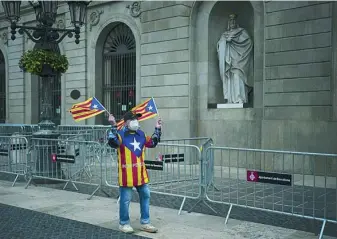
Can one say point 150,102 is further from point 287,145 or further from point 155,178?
point 287,145

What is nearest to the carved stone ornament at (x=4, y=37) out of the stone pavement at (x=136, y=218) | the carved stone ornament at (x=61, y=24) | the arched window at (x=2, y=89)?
the arched window at (x=2, y=89)

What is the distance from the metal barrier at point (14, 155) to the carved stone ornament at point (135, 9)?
7.29m

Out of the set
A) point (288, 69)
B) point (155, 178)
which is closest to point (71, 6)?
point (155, 178)

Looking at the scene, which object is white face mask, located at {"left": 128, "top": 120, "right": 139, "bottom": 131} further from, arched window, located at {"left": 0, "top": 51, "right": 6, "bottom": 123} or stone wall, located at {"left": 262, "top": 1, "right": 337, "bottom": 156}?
arched window, located at {"left": 0, "top": 51, "right": 6, "bottom": 123}

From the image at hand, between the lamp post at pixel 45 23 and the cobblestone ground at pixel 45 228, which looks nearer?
the cobblestone ground at pixel 45 228

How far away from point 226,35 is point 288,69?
9.53 feet

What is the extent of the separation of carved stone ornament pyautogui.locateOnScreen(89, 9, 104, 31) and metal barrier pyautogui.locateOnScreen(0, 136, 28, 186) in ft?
27.0

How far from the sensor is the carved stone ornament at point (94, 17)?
60.8ft

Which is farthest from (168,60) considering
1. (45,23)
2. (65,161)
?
(65,161)

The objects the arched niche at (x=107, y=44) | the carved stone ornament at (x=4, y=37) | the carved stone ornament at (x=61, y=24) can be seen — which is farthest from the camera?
the carved stone ornament at (x=4, y=37)

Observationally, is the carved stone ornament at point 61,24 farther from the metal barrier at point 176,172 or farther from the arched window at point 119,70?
the metal barrier at point 176,172

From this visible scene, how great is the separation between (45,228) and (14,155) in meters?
5.14

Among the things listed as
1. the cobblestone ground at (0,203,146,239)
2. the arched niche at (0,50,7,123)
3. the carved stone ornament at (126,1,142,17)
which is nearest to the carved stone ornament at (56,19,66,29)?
the carved stone ornament at (126,1,142,17)

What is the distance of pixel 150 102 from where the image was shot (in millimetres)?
9359
